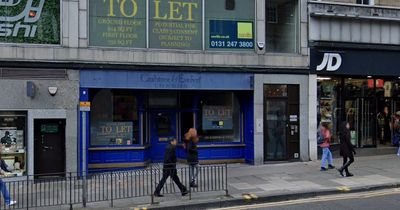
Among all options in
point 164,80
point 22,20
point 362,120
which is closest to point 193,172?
point 164,80

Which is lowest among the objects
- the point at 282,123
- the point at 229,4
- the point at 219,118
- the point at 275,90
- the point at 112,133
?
the point at 112,133

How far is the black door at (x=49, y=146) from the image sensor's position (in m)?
15.3

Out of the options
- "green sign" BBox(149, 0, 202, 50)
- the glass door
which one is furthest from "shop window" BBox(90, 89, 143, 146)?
the glass door

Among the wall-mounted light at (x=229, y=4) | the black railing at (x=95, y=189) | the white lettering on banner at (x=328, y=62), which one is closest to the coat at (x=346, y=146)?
the black railing at (x=95, y=189)

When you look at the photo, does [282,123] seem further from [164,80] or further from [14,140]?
[14,140]

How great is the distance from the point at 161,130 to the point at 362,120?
8152mm

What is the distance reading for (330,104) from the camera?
19062mm

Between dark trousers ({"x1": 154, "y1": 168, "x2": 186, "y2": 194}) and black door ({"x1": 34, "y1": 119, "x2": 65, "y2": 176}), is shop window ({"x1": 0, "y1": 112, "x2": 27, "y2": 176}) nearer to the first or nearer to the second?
black door ({"x1": 34, "y1": 119, "x2": 65, "y2": 176})

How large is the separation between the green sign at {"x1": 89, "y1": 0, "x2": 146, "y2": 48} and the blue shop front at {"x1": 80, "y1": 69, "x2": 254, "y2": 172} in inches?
41.4

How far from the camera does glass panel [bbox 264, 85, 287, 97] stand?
17656 millimetres

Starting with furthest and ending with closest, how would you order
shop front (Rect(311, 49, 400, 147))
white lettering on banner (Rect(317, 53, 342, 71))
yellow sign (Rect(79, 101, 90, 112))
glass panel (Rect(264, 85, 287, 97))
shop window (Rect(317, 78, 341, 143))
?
1. shop window (Rect(317, 78, 341, 143))
2. shop front (Rect(311, 49, 400, 147))
3. white lettering on banner (Rect(317, 53, 342, 71))
4. glass panel (Rect(264, 85, 287, 97))
5. yellow sign (Rect(79, 101, 90, 112))

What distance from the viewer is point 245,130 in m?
18.1

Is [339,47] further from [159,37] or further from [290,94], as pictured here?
[159,37]

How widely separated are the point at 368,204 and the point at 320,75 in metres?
8.15
